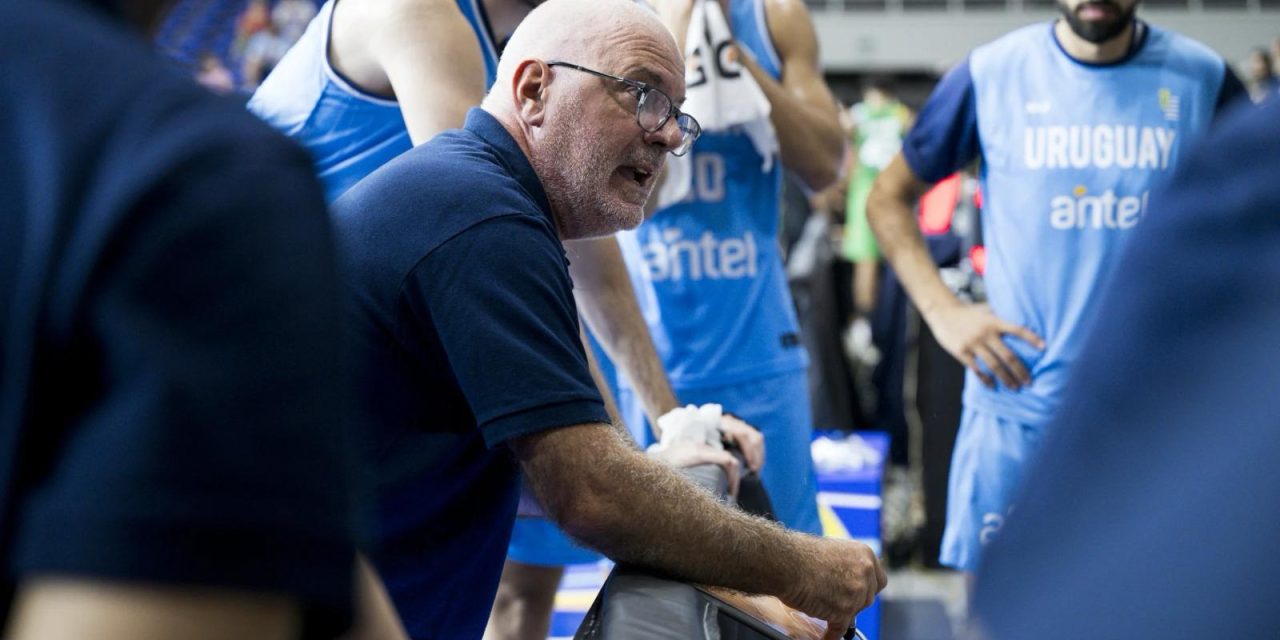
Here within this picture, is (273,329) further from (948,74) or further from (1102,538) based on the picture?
(948,74)

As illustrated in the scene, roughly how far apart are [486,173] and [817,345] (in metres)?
5.37

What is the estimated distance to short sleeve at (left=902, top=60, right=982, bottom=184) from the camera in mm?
3434

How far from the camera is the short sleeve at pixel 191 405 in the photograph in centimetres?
59

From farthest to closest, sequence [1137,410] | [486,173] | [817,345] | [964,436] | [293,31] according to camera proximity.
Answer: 1. [293,31]
2. [817,345]
3. [964,436]
4. [486,173]
5. [1137,410]

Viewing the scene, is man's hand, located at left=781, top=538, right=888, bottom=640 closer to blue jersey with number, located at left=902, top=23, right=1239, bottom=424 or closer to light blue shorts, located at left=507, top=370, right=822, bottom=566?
light blue shorts, located at left=507, top=370, right=822, bottom=566

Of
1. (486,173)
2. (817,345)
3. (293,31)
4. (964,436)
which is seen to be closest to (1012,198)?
(964,436)

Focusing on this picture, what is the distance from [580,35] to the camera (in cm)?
194

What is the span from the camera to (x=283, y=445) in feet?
2.02

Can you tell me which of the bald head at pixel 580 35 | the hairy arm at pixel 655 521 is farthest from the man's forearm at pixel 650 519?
the bald head at pixel 580 35

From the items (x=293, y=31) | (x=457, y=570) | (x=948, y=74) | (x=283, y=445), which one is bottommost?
(x=293, y=31)

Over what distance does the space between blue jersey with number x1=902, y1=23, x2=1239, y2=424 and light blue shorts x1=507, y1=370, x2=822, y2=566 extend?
49 centimetres

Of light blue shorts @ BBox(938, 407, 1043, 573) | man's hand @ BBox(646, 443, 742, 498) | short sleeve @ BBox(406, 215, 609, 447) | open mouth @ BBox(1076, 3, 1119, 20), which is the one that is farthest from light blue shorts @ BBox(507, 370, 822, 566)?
short sleeve @ BBox(406, 215, 609, 447)

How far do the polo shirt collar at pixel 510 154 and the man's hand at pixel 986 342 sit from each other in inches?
66.9

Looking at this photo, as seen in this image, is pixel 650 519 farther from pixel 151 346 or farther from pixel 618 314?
pixel 151 346
